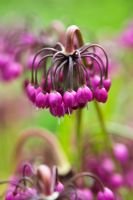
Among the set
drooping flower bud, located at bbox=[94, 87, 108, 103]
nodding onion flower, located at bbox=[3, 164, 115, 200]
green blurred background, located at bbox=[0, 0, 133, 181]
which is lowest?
nodding onion flower, located at bbox=[3, 164, 115, 200]

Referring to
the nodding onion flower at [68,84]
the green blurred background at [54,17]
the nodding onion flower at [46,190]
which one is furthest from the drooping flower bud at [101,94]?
the green blurred background at [54,17]

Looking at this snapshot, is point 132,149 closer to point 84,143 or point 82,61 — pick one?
point 84,143

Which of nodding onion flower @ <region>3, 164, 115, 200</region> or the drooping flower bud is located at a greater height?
the drooping flower bud

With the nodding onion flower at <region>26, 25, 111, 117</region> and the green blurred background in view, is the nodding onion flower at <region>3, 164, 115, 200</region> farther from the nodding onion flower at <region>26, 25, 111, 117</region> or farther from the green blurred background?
the green blurred background

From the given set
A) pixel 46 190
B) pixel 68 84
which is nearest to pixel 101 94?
pixel 68 84

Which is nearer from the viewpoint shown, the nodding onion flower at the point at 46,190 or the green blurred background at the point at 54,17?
the nodding onion flower at the point at 46,190

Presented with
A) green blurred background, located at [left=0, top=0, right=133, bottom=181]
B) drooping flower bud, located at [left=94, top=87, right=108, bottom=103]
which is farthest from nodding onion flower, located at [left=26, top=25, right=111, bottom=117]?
green blurred background, located at [left=0, top=0, right=133, bottom=181]

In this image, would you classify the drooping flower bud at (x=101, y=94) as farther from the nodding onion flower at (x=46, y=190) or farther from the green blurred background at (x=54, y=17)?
the green blurred background at (x=54, y=17)

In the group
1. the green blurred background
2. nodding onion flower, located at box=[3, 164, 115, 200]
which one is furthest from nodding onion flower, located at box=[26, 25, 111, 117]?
the green blurred background

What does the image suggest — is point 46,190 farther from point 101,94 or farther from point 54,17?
point 54,17

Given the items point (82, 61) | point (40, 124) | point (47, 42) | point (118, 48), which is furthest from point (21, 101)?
point (82, 61)

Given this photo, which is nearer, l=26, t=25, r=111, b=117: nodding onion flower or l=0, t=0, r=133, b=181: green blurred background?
l=26, t=25, r=111, b=117: nodding onion flower
